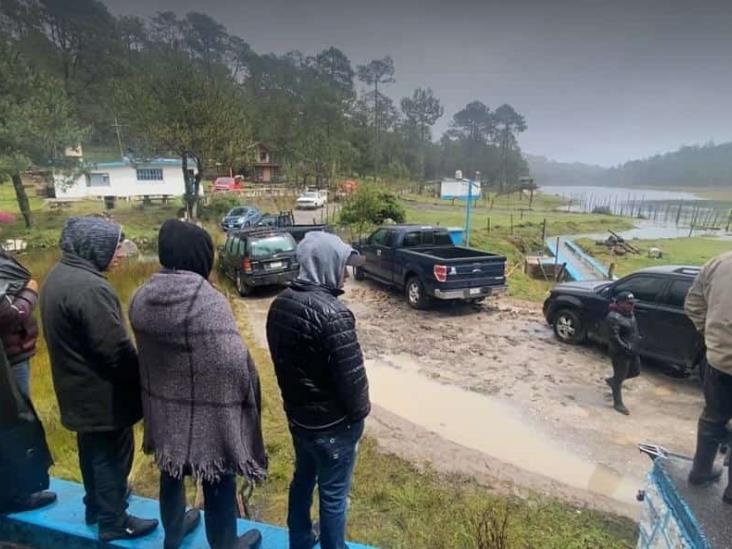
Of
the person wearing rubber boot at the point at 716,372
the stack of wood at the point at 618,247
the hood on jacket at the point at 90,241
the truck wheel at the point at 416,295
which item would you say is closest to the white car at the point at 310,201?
the stack of wood at the point at 618,247

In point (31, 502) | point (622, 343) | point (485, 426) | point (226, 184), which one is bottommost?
point (485, 426)

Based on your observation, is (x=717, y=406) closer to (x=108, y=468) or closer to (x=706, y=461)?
(x=706, y=461)

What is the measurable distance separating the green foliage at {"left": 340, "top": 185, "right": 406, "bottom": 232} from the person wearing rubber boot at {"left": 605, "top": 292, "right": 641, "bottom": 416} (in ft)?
46.2

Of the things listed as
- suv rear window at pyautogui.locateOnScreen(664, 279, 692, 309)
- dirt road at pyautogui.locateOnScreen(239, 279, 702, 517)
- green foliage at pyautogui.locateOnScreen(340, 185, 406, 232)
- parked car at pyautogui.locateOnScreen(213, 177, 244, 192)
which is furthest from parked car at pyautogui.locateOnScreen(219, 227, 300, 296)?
parked car at pyautogui.locateOnScreen(213, 177, 244, 192)

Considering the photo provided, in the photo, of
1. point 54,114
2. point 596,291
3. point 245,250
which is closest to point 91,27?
point 54,114

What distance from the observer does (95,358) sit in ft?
6.29

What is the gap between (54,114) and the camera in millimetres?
20406

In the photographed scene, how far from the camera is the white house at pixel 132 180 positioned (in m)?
29.7

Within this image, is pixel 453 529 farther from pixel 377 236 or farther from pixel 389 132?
pixel 389 132

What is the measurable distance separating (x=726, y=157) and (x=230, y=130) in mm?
78214

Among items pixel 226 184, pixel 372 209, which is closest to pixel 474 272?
pixel 372 209

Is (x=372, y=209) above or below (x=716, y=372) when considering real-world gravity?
below

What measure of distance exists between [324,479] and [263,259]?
8032mm

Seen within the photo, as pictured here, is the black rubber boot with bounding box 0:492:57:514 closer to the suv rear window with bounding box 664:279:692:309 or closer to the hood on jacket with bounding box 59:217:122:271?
the hood on jacket with bounding box 59:217:122:271
